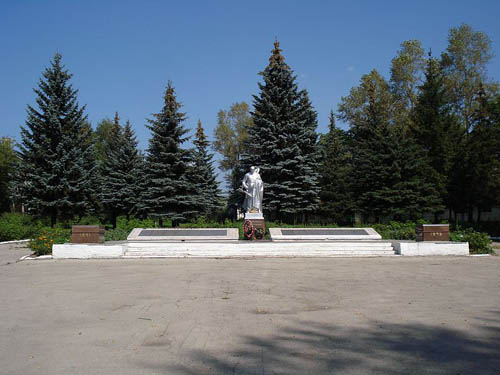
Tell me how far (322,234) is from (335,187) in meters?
12.9

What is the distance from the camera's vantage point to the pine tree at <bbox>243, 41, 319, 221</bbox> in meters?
25.9

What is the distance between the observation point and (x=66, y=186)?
78.2ft

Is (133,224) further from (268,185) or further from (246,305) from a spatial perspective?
(246,305)

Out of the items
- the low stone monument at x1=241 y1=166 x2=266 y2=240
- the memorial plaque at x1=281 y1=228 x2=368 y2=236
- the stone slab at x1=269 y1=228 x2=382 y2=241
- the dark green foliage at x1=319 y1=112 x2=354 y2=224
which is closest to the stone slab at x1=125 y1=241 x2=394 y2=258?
the stone slab at x1=269 y1=228 x2=382 y2=241

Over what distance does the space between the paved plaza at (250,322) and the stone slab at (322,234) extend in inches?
244

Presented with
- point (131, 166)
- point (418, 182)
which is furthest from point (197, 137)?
point (418, 182)

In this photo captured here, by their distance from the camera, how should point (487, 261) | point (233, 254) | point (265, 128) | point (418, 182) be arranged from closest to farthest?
point (487, 261), point (233, 254), point (418, 182), point (265, 128)

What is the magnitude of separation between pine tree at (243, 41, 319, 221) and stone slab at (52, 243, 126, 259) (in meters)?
12.9

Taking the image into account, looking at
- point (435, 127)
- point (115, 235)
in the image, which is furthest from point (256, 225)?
point (435, 127)

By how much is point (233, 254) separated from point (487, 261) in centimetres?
770

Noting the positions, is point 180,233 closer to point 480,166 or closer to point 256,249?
point 256,249

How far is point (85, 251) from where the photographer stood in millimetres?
13875

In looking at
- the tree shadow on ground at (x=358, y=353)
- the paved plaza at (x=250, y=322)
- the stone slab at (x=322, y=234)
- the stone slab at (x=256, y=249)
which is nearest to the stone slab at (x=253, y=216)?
the stone slab at (x=322, y=234)

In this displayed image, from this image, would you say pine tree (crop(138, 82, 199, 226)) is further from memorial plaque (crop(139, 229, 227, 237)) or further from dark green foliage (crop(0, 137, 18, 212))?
dark green foliage (crop(0, 137, 18, 212))
